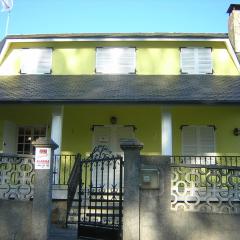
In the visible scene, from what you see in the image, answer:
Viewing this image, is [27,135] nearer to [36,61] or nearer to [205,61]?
[36,61]

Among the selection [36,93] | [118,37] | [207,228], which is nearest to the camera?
[207,228]

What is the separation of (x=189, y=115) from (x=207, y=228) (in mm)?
7284

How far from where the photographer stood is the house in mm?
11977

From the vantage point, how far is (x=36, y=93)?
1252 centimetres

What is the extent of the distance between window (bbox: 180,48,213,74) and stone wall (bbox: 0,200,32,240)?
31.3ft

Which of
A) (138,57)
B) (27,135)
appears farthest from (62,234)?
(138,57)

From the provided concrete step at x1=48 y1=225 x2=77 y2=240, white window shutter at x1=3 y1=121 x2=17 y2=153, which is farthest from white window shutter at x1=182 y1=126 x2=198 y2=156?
concrete step at x1=48 y1=225 x2=77 y2=240

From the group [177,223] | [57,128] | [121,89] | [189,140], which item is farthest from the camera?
[189,140]

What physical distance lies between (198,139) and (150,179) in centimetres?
703

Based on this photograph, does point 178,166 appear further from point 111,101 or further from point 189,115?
point 189,115

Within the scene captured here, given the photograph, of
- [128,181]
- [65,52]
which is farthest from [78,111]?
[128,181]

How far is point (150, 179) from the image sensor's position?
23.1 feet

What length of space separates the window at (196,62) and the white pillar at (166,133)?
3.85 metres

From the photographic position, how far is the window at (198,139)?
1365 centimetres
